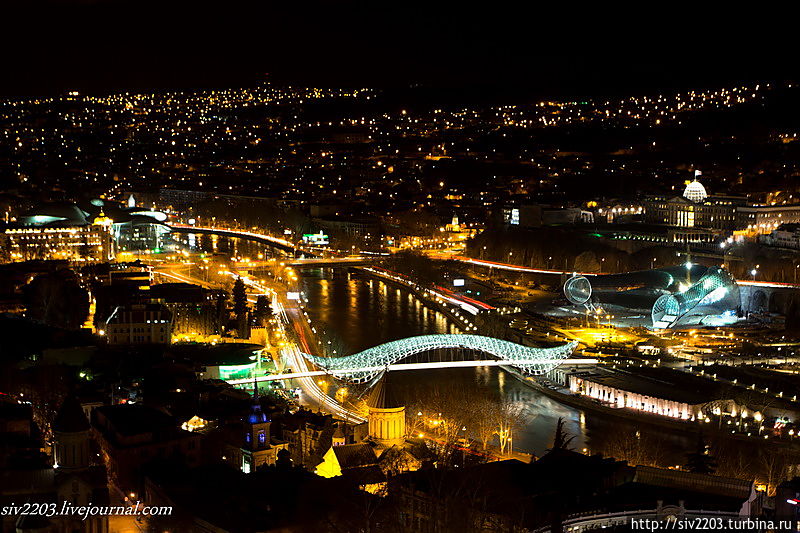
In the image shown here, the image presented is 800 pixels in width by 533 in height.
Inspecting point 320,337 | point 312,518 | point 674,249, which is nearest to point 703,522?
point 312,518

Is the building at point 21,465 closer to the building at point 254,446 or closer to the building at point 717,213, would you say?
the building at point 254,446

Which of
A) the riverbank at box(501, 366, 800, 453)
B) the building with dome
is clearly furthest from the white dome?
the riverbank at box(501, 366, 800, 453)

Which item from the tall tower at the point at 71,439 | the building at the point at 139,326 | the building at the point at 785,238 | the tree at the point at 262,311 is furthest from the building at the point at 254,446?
the building at the point at 785,238

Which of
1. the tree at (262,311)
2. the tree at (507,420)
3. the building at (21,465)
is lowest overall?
the tree at (507,420)

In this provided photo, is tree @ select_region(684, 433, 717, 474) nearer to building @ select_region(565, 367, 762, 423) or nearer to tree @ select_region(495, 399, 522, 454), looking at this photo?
tree @ select_region(495, 399, 522, 454)

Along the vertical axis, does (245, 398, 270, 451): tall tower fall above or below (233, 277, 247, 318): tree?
below

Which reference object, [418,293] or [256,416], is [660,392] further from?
[418,293]

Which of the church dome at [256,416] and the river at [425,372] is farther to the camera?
the river at [425,372]
